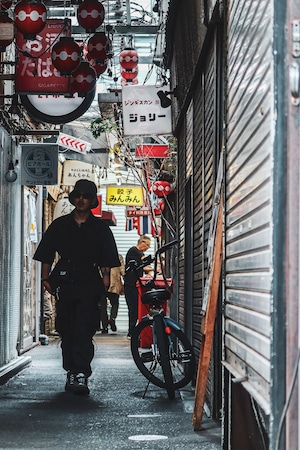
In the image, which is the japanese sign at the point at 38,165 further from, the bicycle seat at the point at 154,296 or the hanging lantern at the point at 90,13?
the bicycle seat at the point at 154,296

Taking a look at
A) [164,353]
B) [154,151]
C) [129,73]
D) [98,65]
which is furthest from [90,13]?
[154,151]

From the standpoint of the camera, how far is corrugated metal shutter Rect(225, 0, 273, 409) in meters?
3.57

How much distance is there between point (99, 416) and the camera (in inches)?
293

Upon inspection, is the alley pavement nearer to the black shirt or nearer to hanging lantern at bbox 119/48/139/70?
the black shirt

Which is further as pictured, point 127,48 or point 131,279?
point 131,279

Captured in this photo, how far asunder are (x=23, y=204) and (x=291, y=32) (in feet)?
41.0

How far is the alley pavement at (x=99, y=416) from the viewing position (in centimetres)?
610

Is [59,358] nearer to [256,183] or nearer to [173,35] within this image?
[173,35]

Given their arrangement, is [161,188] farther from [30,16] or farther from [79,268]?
[79,268]

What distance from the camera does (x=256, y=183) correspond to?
3898mm

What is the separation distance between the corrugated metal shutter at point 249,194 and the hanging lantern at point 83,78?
5.96 m

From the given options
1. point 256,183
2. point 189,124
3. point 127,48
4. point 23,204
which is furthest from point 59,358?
point 256,183

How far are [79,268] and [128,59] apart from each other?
26.3 feet

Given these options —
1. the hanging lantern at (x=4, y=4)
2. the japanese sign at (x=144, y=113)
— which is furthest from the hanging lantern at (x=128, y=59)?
Answer: the hanging lantern at (x=4, y=4)
